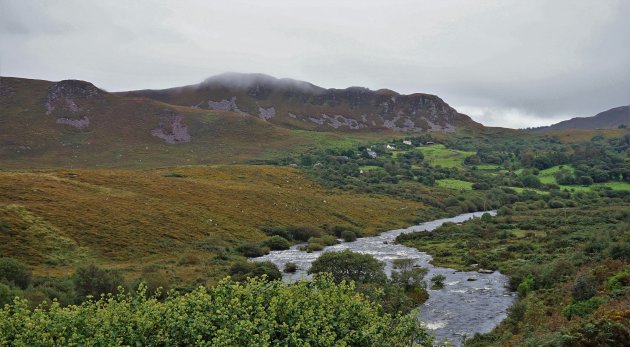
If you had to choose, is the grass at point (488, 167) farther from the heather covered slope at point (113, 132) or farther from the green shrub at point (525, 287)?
the green shrub at point (525, 287)

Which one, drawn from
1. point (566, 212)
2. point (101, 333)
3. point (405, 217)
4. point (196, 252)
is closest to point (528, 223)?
point (566, 212)

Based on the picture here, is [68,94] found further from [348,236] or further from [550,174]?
[550,174]

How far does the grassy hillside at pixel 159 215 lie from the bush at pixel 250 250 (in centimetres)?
277

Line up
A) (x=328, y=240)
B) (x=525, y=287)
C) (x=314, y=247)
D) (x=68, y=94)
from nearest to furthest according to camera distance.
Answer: (x=525, y=287)
(x=314, y=247)
(x=328, y=240)
(x=68, y=94)

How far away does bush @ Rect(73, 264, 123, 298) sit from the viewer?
35.0m

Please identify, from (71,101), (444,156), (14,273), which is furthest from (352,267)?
(71,101)

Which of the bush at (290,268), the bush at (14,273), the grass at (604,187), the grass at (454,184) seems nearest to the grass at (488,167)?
the grass at (454,184)

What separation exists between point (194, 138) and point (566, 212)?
12308 centimetres

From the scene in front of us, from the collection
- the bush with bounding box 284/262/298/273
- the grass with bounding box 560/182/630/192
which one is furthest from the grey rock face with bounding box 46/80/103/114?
the grass with bounding box 560/182/630/192

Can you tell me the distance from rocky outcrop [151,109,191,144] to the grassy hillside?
63969mm

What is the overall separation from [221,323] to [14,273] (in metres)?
32.2

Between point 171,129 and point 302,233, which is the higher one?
point 171,129

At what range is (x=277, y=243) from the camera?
66.2m

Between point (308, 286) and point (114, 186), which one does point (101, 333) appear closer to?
point (308, 286)
